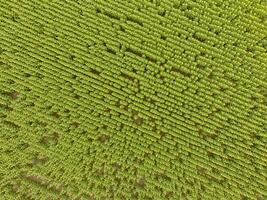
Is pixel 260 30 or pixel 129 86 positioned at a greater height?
pixel 260 30

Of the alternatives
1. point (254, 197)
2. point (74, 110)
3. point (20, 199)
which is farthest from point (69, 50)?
point (254, 197)

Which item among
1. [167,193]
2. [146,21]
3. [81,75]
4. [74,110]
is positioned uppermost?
[146,21]

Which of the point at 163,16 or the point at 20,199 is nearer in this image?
the point at 20,199

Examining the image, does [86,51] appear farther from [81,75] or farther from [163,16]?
[163,16]

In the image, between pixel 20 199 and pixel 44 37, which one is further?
pixel 44 37

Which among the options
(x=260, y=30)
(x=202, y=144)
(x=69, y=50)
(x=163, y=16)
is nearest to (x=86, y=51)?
(x=69, y=50)

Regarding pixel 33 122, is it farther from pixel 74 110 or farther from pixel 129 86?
pixel 129 86
